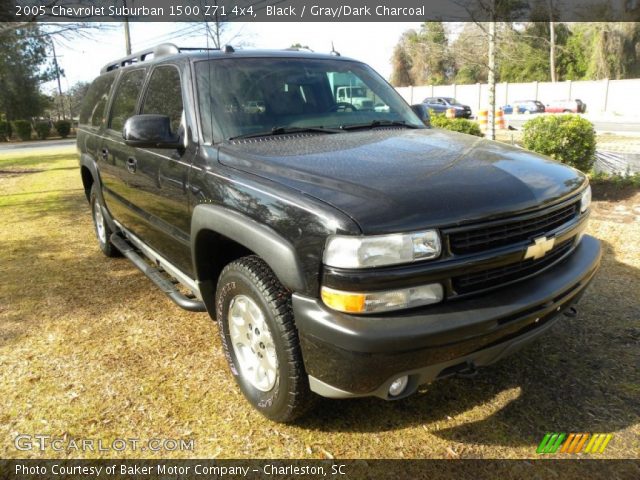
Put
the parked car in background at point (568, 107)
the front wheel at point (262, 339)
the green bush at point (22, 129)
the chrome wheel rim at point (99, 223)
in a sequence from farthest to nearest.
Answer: the green bush at point (22, 129) → the parked car in background at point (568, 107) → the chrome wheel rim at point (99, 223) → the front wheel at point (262, 339)

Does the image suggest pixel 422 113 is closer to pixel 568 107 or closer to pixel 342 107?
pixel 342 107

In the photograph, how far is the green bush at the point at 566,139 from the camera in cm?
661

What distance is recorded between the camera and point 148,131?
2.85m

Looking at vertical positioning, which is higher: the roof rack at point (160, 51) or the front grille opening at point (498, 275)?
the roof rack at point (160, 51)

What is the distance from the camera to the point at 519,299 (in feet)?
7.12

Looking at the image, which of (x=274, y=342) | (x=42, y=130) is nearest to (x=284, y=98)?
(x=274, y=342)

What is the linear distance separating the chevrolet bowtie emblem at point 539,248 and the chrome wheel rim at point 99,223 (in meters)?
4.48

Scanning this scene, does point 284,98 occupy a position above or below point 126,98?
below

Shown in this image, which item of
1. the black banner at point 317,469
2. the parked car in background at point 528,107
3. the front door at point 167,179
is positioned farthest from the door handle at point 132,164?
the parked car in background at point 528,107

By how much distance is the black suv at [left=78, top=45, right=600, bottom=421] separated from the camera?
6.43 feet

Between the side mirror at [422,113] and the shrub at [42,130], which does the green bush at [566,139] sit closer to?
the side mirror at [422,113]

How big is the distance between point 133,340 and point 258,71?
210 cm

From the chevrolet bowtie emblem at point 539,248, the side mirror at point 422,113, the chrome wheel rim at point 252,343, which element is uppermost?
the side mirror at point 422,113

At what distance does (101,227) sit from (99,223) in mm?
80
